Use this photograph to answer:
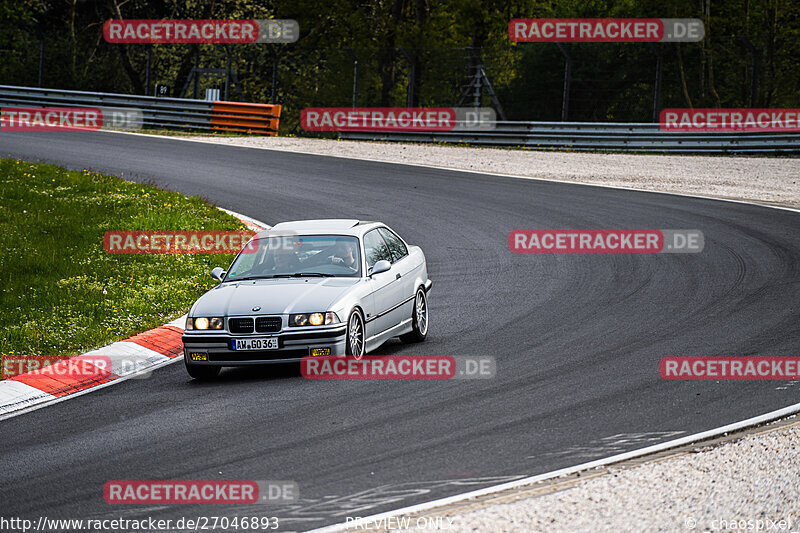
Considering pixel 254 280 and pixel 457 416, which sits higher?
pixel 254 280

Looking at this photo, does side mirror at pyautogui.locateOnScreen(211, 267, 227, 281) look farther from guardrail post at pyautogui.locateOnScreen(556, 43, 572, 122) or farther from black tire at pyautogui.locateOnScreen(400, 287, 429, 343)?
guardrail post at pyautogui.locateOnScreen(556, 43, 572, 122)

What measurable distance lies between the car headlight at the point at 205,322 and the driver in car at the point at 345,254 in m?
1.58

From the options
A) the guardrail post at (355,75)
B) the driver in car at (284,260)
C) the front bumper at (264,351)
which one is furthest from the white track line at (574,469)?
the guardrail post at (355,75)

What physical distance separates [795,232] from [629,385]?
9573 mm

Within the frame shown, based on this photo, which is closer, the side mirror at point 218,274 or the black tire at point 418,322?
the side mirror at point 218,274

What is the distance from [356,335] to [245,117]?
2359 centimetres

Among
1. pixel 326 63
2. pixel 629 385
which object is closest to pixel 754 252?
pixel 629 385

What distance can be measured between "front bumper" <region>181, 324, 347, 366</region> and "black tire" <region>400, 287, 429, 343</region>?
169cm

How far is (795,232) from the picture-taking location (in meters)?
16.7

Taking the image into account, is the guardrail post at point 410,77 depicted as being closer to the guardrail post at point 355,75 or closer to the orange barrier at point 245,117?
the guardrail post at point 355,75

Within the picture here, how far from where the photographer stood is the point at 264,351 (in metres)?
9.11

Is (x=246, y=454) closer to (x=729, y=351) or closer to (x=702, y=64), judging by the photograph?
(x=729, y=351)

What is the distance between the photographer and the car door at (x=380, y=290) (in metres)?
9.91

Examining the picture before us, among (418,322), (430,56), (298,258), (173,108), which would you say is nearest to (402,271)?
(418,322)
